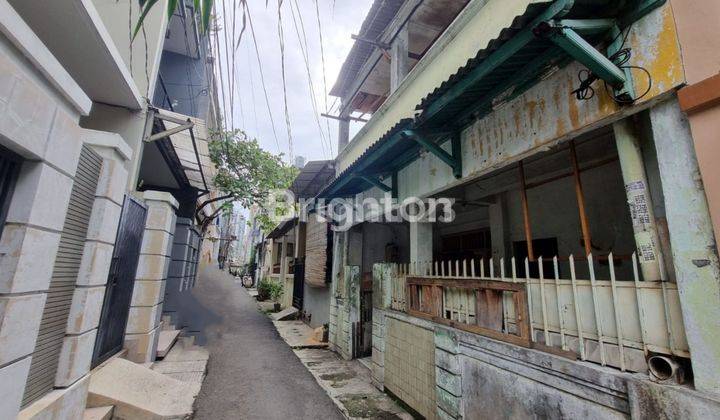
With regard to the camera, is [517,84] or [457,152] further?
[457,152]

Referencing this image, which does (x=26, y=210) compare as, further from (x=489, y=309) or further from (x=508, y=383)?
(x=508, y=383)

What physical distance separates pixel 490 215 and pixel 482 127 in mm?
3246

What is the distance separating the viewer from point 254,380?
630 cm

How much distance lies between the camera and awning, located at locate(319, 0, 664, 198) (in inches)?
95.7

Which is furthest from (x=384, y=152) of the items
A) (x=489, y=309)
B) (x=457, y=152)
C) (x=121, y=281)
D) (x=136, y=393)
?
(x=136, y=393)

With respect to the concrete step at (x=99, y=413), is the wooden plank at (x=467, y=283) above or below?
above

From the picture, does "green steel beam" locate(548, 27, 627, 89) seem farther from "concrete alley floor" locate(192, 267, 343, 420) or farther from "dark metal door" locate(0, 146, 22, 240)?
"concrete alley floor" locate(192, 267, 343, 420)

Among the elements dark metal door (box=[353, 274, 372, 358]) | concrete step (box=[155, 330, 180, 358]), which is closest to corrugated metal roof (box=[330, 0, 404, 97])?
dark metal door (box=[353, 274, 372, 358])

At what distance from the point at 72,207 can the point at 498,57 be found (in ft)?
13.9

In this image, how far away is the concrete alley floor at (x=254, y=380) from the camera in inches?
199

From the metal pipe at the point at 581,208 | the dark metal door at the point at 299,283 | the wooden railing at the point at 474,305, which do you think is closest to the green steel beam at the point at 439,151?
the metal pipe at the point at 581,208

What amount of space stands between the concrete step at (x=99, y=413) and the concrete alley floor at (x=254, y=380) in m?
1.31

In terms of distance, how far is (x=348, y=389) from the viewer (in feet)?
20.1

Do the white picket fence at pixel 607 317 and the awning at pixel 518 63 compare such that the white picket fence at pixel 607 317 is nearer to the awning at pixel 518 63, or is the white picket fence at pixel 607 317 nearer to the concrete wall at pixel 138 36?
the awning at pixel 518 63
